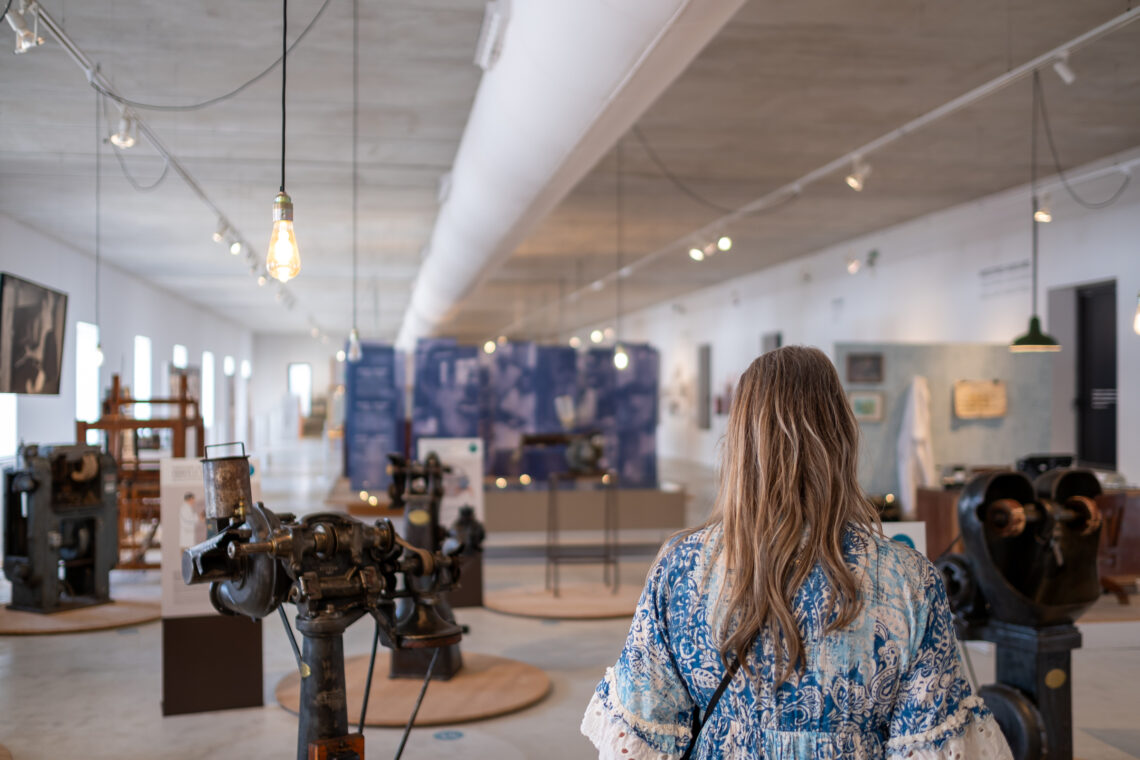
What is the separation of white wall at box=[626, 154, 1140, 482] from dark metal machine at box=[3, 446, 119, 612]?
26.4 feet

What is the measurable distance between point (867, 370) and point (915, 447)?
34.7 inches

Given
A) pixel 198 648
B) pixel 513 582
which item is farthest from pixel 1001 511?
pixel 513 582

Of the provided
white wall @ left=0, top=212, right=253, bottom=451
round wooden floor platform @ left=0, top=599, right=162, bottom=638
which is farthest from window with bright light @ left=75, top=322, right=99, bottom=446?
round wooden floor platform @ left=0, top=599, right=162, bottom=638

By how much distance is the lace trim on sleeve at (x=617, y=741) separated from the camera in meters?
1.59

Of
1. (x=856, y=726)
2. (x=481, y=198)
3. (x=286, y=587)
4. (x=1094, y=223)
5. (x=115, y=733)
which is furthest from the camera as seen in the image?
(x=1094, y=223)

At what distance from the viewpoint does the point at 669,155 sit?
8.88 meters

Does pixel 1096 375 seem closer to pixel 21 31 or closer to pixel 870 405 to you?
pixel 870 405

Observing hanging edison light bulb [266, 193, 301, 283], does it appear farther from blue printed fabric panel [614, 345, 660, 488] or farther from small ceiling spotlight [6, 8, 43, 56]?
blue printed fabric panel [614, 345, 660, 488]

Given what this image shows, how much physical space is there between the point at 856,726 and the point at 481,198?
6020 millimetres

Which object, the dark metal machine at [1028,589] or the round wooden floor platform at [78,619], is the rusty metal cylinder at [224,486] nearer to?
the dark metal machine at [1028,589]

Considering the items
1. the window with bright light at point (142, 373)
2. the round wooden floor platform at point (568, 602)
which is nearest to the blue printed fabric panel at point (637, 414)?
the round wooden floor platform at point (568, 602)

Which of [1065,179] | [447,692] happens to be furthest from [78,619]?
[1065,179]

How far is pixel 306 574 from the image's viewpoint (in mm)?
2887

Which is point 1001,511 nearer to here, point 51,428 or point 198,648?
point 198,648
